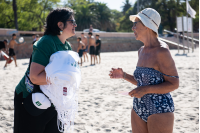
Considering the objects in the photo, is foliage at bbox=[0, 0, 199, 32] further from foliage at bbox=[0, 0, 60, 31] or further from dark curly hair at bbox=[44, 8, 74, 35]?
dark curly hair at bbox=[44, 8, 74, 35]

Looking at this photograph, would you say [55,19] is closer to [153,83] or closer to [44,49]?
[44,49]

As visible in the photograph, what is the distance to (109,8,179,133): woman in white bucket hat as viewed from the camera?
6.11ft

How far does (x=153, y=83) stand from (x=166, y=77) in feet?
0.40

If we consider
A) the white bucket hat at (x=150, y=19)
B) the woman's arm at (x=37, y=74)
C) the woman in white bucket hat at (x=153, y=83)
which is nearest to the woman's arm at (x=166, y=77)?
the woman in white bucket hat at (x=153, y=83)

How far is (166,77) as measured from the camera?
6.21 feet

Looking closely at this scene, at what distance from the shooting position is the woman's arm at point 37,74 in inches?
72.3

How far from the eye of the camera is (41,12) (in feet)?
120

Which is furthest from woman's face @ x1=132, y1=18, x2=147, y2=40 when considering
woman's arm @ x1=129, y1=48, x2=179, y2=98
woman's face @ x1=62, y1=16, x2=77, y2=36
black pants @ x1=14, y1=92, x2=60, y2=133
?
black pants @ x1=14, y1=92, x2=60, y2=133

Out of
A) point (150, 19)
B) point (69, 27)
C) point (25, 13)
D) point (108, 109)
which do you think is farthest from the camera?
point (25, 13)

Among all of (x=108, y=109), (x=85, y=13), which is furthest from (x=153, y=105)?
(x=85, y=13)

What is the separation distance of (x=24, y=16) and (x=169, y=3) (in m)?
33.1

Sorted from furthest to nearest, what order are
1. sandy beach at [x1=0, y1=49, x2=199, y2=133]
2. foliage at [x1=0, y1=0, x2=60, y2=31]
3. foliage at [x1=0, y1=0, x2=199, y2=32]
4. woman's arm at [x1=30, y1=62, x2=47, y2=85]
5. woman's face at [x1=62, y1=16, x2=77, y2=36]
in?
foliage at [x1=0, y1=0, x2=199, y2=32]
foliage at [x1=0, y1=0, x2=60, y2=31]
sandy beach at [x1=0, y1=49, x2=199, y2=133]
woman's face at [x1=62, y1=16, x2=77, y2=36]
woman's arm at [x1=30, y1=62, x2=47, y2=85]

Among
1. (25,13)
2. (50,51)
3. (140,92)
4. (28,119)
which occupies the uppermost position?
(25,13)

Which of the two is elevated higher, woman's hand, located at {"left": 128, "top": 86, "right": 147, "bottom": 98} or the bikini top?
the bikini top
